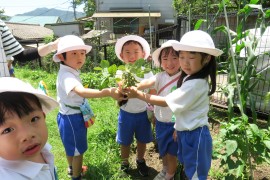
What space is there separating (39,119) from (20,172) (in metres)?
0.24

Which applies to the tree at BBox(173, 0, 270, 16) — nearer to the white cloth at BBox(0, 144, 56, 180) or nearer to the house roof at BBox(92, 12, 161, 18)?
the white cloth at BBox(0, 144, 56, 180)

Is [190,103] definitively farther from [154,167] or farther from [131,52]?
[154,167]

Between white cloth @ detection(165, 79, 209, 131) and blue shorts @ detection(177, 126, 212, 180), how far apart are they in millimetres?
65

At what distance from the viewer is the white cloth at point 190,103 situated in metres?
1.96

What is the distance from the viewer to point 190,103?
6.45 ft

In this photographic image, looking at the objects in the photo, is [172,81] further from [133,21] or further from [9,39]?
[133,21]

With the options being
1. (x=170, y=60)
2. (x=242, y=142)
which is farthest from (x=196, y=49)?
(x=242, y=142)

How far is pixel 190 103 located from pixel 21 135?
1247mm

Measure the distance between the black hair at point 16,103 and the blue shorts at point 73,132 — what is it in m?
1.42

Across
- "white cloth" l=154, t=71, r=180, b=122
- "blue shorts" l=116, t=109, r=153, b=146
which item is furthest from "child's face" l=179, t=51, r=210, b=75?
"blue shorts" l=116, t=109, r=153, b=146

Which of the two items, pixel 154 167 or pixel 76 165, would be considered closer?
pixel 76 165

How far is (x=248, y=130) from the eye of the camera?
224 cm

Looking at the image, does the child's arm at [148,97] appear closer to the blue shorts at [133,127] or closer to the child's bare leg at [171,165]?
the blue shorts at [133,127]

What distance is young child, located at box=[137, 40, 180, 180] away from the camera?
238cm
